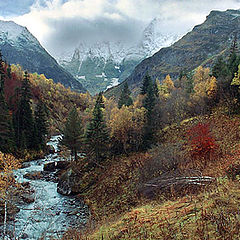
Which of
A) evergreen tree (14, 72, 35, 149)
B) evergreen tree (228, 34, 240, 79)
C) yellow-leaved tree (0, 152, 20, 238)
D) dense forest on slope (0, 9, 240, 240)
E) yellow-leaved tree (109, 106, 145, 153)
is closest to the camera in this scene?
dense forest on slope (0, 9, 240, 240)

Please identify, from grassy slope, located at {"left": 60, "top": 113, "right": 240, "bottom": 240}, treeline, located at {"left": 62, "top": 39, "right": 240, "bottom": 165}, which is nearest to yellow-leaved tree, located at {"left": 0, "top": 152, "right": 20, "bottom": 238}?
grassy slope, located at {"left": 60, "top": 113, "right": 240, "bottom": 240}

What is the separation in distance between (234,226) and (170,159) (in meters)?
17.3

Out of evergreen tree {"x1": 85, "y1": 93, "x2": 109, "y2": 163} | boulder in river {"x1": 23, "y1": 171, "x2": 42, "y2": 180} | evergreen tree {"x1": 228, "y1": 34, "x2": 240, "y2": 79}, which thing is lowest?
boulder in river {"x1": 23, "y1": 171, "x2": 42, "y2": 180}

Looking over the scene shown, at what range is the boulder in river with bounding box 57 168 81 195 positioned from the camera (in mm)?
27156

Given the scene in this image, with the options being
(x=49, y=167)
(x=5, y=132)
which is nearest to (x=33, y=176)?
A: (x=49, y=167)

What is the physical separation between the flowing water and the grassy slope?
6.68 ft

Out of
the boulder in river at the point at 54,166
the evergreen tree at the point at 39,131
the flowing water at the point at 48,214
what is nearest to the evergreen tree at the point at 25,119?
the evergreen tree at the point at 39,131

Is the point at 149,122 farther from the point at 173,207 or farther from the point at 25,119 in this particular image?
the point at 25,119

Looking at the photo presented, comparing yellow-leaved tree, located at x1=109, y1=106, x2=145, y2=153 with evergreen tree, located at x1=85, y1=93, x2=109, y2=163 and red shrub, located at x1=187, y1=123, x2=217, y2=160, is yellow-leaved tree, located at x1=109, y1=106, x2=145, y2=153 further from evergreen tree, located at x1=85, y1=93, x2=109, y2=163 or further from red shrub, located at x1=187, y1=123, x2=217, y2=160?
red shrub, located at x1=187, y1=123, x2=217, y2=160

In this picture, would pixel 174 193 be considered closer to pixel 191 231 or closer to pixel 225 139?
pixel 191 231

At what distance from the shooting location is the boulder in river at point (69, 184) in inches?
1069

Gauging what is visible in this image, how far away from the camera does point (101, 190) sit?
2631cm

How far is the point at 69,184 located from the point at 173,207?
2107 centimetres

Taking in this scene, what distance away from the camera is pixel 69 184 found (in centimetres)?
2780
